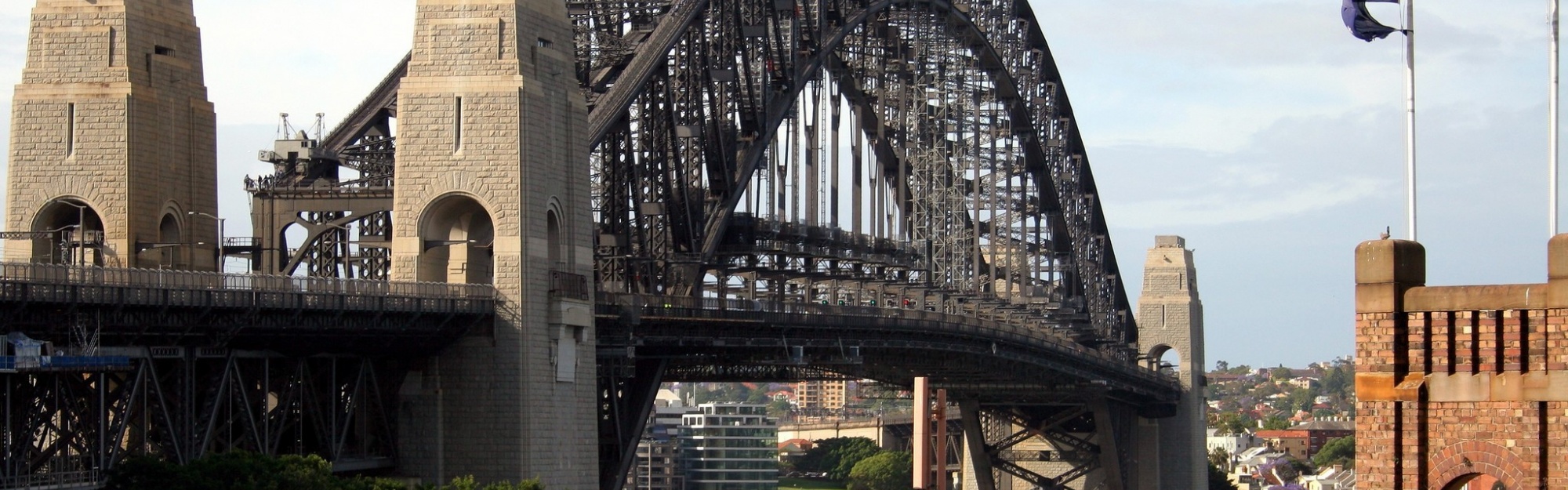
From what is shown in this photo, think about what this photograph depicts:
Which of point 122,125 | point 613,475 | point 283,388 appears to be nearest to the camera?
point 283,388

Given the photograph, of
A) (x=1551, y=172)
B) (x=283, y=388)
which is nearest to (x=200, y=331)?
(x=283, y=388)

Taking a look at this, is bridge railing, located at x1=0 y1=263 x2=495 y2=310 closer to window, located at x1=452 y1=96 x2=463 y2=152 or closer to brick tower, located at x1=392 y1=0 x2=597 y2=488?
brick tower, located at x1=392 y1=0 x2=597 y2=488

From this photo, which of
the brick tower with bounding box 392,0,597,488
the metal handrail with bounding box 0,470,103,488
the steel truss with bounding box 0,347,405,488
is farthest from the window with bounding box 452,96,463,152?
the metal handrail with bounding box 0,470,103,488

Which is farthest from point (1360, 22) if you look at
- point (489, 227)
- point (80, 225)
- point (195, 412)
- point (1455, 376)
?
point (80, 225)

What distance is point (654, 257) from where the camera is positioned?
93.6 metres

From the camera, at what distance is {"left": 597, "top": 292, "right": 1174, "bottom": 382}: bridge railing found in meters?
85.9

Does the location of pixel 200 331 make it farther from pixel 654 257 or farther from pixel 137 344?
pixel 654 257

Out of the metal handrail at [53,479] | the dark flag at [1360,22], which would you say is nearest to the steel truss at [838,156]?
the metal handrail at [53,479]

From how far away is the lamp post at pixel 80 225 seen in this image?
72312 mm

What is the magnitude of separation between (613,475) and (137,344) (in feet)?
81.1

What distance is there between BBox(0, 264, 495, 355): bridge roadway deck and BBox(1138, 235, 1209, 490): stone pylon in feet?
366

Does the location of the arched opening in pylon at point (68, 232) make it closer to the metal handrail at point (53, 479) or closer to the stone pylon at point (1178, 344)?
the metal handrail at point (53, 479)

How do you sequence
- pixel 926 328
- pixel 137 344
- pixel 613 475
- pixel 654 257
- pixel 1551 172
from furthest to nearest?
pixel 926 328 → pixel 654 257 → pixel 613 475 → pixel 137 344 → pixel 1551 172

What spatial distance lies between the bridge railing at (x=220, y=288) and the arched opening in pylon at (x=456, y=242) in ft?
5.99
